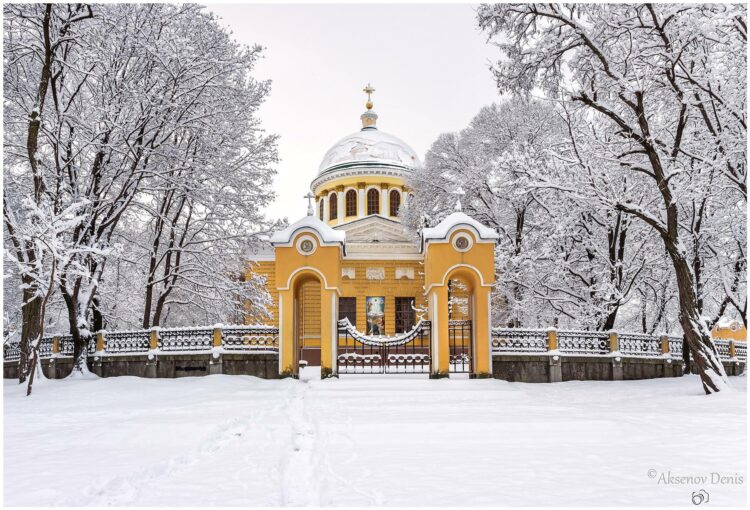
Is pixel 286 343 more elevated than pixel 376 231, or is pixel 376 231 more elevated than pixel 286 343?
pixel 376 231

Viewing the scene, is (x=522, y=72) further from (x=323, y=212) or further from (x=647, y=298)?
(x=323, y=212)

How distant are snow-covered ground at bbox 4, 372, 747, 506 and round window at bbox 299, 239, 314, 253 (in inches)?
212

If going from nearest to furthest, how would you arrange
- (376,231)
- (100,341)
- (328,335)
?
(328,335) < (100,341) < (376,231)

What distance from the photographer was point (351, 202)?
4078 centimetres

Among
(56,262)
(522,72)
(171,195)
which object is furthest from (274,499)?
(171,195)

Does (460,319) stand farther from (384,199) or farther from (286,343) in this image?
(286,343)

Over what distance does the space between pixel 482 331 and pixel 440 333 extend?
1242 millimetres

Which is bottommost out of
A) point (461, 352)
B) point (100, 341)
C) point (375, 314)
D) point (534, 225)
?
point (461, 352)

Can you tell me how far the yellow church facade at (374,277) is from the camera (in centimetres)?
1650

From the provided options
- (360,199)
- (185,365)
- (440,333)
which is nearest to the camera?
(440,333)

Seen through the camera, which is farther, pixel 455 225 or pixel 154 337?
pixel 154 337

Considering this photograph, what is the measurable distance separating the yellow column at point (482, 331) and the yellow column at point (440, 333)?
0.88 m

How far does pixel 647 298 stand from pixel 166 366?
56.3 ft

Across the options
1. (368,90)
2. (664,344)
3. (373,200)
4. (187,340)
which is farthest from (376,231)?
(664,344)
